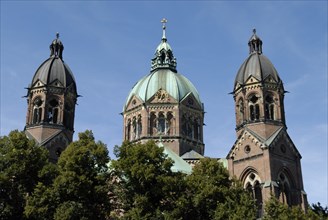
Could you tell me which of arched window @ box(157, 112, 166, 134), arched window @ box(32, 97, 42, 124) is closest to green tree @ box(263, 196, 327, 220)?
arched window @ box(157, 112, 166, 134)

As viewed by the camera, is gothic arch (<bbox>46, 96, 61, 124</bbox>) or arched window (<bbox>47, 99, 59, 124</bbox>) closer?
gothic arch (<bbox>46, 96, 61, 124</bbox>)

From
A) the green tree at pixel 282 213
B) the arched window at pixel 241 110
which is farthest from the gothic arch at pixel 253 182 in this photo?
the green tree at pixel 282 213

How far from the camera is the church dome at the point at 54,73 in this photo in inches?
2040

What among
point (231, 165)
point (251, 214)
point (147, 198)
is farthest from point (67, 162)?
point (231, 165)

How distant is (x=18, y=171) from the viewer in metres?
34.0

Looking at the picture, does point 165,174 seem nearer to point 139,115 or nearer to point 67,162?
point 67,162

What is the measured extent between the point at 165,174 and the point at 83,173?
5.78 meters

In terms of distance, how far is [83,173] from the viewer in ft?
110

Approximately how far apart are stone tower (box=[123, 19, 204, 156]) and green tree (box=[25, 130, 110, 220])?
75.1 ft

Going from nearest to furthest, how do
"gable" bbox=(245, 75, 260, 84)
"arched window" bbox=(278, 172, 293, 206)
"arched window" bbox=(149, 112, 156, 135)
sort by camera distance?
"arched window" bbox=(278, 172, 293, 206)
"gable" bbox=(245, 75, 260, 84)
"arched window" bbox=(149, 112, 156, 135)

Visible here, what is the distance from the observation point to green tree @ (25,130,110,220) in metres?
31.4

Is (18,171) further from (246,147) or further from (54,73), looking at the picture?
(246,147)

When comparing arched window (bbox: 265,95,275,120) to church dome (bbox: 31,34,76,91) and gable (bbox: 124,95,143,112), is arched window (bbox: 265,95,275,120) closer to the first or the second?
gable (bbox: 124,95,143,112)

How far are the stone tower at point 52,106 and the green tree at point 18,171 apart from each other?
12.9 meters
